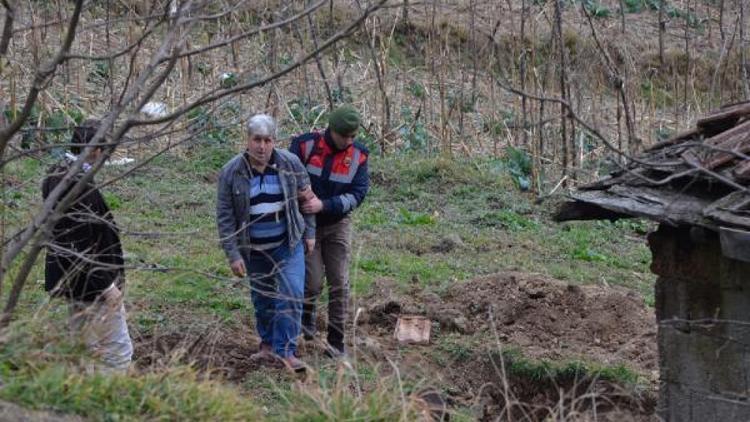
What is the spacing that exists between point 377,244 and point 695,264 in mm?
4956

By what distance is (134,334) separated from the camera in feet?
28.7

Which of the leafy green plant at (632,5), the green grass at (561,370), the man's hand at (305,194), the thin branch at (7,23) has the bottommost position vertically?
the green grass at (561,370)

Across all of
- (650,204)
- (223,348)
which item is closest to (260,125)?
(223,348)

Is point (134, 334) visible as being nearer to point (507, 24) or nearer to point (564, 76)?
point (564, 76)

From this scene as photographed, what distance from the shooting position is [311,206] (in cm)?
822

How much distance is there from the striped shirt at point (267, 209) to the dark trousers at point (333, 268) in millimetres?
604

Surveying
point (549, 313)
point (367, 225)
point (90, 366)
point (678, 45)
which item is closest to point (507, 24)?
point (678, 45)

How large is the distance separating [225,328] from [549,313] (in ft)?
9.73

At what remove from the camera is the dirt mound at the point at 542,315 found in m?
9.99

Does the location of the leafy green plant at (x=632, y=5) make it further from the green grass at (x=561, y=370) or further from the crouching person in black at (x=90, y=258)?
the crouching person in black at (x=90, y=258)

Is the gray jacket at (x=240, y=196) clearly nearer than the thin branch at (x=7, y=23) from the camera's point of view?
No

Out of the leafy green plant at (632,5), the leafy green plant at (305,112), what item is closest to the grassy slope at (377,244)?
the leafy green plant at (305,112)

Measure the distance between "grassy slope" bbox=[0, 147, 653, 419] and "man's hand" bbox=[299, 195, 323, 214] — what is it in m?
0.59

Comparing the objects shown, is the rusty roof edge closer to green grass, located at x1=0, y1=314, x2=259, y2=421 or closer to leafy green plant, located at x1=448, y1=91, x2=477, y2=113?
green grass, located at x1=0, y1=314, x2=259, y2=421
